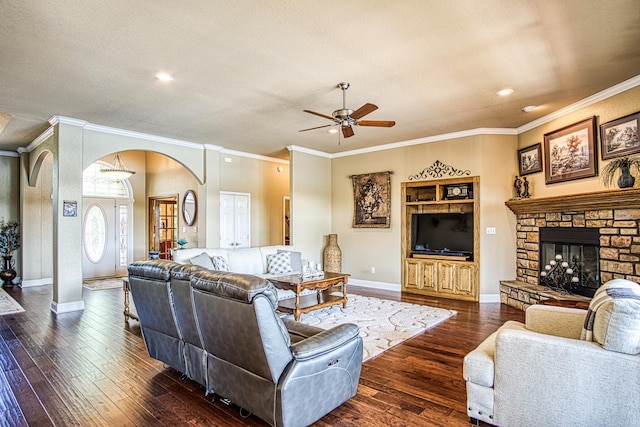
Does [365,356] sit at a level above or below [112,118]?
below

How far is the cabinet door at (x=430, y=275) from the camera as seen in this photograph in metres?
6.58

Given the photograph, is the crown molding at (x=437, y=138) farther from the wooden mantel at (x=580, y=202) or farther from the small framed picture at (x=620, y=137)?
the small framed picture at (x=620, y=137)

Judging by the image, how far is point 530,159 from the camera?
5.84 m

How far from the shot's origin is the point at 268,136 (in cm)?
658

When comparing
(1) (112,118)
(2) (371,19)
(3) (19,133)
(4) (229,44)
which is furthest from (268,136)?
(3) (19,133)

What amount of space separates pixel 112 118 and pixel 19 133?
8.29 ft

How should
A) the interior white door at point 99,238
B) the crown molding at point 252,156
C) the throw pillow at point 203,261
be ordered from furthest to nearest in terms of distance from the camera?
the interior white door at point 99,238
the crown molding at point 252,156
the throw pillow at point 203,261

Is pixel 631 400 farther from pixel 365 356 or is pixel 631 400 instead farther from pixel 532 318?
pixel 365 356

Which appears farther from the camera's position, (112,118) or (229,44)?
(112,118)

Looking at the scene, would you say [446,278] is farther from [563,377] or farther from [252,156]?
[252,156]

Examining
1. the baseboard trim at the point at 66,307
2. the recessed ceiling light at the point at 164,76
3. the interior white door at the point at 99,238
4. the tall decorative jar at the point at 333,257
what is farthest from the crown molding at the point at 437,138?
the interior white door at the point at 99,238

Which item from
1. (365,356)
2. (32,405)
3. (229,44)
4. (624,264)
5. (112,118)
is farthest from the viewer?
(112,118)

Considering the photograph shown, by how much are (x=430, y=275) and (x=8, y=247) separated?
892 cm

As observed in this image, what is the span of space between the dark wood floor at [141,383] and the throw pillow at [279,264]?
2234mm
